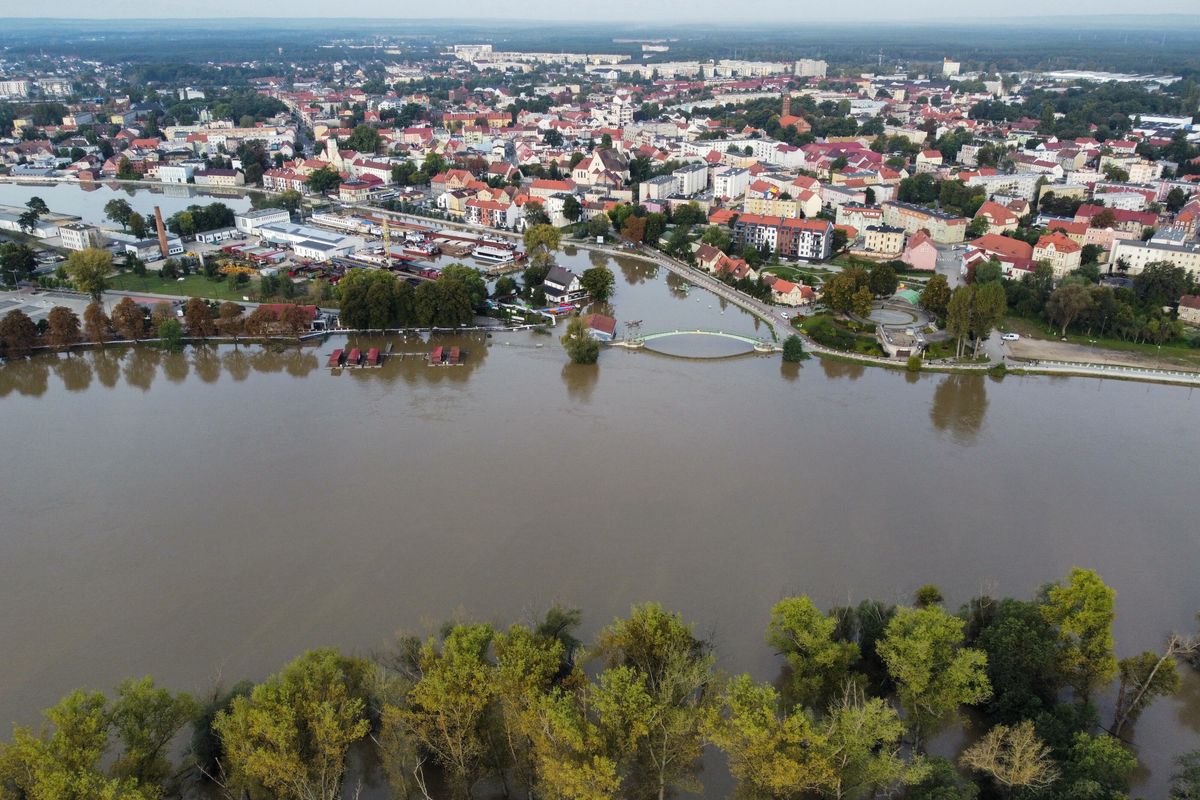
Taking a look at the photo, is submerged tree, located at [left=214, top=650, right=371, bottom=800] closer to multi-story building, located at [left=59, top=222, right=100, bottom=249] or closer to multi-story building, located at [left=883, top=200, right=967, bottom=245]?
multi-story building, located at [left=59, top=222, right=100, bottom=249]

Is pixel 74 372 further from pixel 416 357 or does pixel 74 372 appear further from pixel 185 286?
pixel 416 357

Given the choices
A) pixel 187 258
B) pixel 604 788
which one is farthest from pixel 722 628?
pixel 187 258

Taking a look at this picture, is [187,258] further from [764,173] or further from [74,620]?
[764,173]

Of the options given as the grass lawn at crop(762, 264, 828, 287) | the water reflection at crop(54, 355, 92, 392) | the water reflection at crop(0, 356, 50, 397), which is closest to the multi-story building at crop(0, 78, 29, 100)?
the water reflection at crop(0, 356, 50, 397)

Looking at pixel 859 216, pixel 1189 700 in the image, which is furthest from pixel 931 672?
pixel 859 216

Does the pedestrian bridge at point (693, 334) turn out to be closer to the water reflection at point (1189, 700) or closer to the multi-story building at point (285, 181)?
the water reflection at point (1189, 700)

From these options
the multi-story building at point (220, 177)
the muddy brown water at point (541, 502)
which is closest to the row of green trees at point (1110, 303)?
the muddy brown water at point (541, 502)

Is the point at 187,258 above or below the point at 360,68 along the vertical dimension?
below
